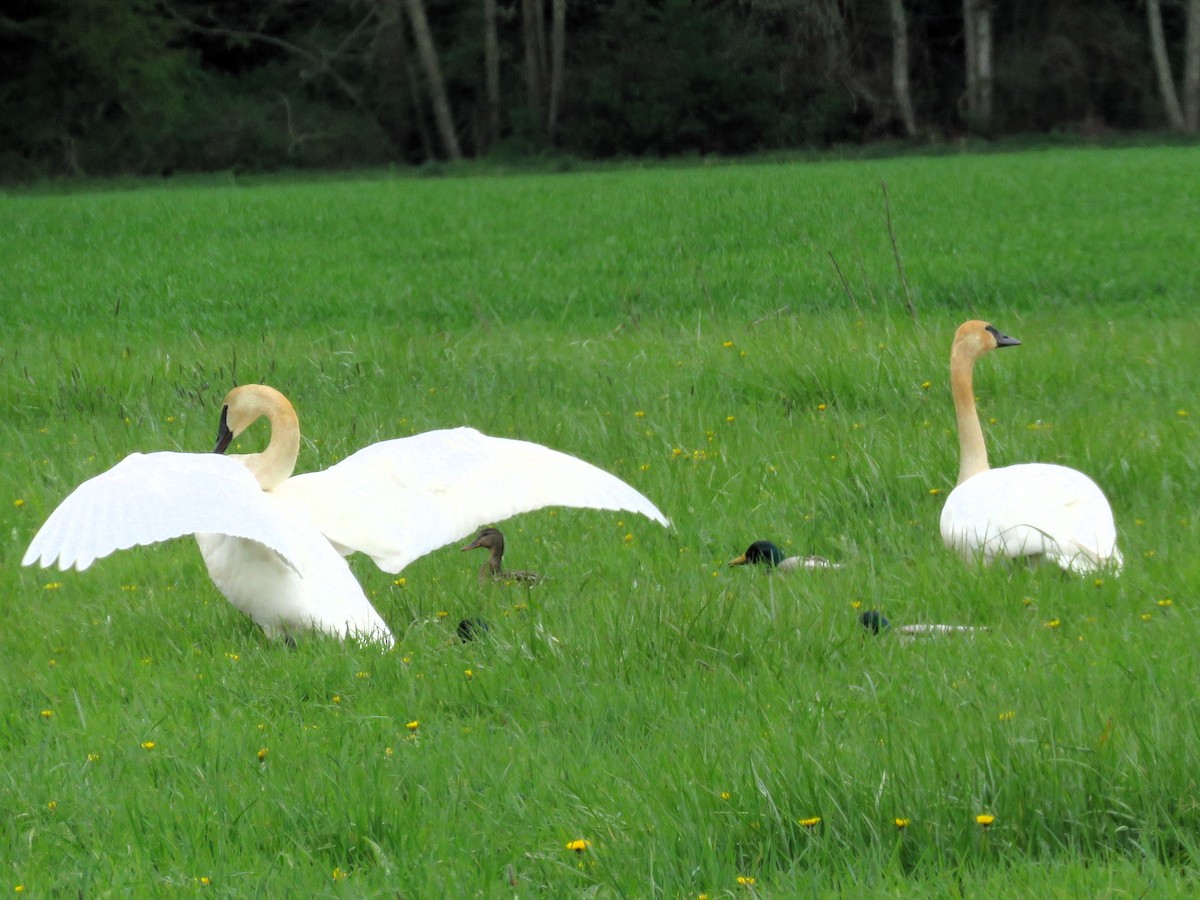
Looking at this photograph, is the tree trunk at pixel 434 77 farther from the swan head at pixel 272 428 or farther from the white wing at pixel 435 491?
the white wing at pixel 435 491

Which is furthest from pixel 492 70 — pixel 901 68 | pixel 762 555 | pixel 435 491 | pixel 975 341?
pixel 435 491

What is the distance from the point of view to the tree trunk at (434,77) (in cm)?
5216

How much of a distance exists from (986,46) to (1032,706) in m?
51.7

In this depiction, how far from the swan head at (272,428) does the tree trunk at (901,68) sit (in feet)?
158

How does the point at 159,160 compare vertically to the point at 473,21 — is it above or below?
below

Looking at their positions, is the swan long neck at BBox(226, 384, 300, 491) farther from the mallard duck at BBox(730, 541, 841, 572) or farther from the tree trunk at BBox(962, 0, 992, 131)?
the tree trunk at BBox(962, 0, 992, 131)

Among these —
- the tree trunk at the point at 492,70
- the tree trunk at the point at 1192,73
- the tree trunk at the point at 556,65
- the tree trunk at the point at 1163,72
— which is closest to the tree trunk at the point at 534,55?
the tree trunk at the point at 556,65

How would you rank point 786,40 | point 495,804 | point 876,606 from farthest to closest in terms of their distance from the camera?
1. point 786,40
2. point 876,606
3. point 495,804

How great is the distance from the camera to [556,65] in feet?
181

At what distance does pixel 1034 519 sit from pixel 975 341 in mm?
1669

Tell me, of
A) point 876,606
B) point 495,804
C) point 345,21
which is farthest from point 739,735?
point 345,21

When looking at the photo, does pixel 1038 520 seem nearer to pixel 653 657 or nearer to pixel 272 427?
pixel 653 657

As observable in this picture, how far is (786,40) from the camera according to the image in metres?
56.8

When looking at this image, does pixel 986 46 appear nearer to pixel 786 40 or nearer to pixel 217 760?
pixel 786 40
